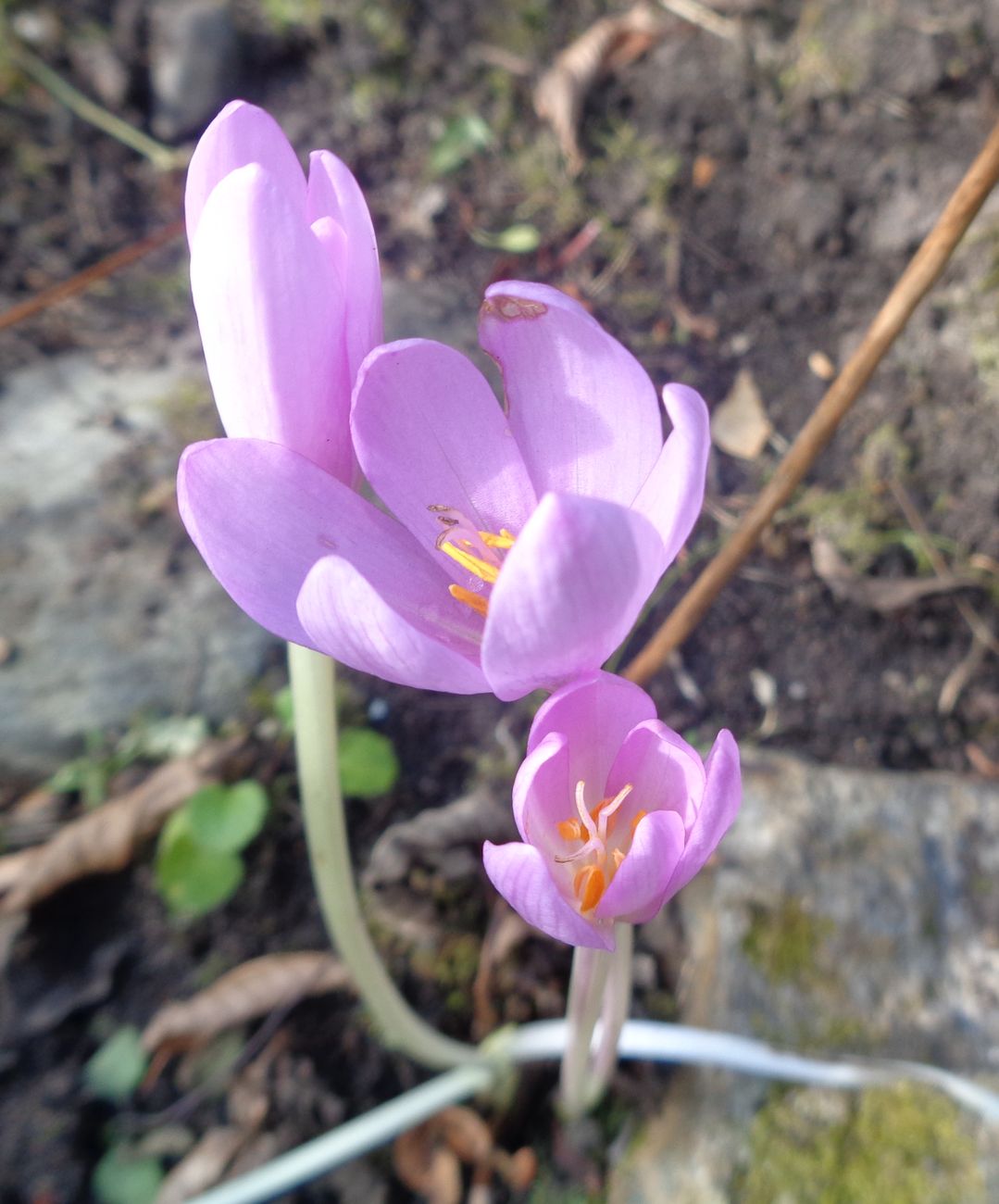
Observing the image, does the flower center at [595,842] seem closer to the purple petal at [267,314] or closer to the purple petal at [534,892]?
the purple petal at [534,892]

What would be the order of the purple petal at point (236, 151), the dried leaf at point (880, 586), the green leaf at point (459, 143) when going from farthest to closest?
the green leaf at point (459, 143), the dried leaf at point (880, 586), the purple petal at point (236, 151)

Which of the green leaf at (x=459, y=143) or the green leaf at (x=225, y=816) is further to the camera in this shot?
the green leaf at (x=459, y=143)

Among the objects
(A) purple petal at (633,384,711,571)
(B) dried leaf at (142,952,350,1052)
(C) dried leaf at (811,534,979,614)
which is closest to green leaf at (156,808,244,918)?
(B) dried leaf at (142,952,350,1052)

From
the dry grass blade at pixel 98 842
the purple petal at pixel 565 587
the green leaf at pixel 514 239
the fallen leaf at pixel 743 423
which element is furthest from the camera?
the green leaf at pixel 514 239

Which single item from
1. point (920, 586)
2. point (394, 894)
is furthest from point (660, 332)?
point (394, 894)

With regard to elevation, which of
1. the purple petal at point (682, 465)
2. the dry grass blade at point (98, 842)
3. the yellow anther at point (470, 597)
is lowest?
the dry grass blade at point (98, 842)

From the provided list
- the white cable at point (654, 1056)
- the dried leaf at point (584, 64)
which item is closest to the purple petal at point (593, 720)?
the white cable at point (654, 1056)

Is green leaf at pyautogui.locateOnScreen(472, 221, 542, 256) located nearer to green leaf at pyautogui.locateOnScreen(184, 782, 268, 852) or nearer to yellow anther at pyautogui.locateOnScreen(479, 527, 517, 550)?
green leaf at pyautogui.locateOnScreen(184, 782, 268, 852)

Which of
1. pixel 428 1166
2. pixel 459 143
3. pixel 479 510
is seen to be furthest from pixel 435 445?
pixel 459 143
